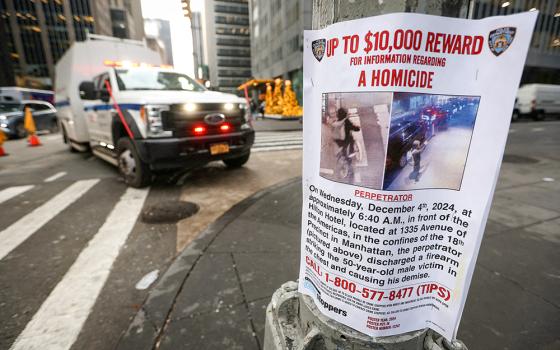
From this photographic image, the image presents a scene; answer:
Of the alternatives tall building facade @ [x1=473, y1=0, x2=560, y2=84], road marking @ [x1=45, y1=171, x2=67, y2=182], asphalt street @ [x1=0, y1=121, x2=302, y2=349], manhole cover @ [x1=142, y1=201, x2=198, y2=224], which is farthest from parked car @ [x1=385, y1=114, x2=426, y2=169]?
tall building facade @ [x1=473, y1=0, x2=560, y2=84]

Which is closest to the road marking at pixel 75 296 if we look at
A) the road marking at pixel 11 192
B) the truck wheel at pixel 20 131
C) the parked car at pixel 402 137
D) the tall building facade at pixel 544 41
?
the parked car at pixel 402 137

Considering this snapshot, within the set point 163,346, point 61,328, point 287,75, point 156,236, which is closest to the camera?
point 163,346

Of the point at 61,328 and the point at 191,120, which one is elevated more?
the point at 191,120

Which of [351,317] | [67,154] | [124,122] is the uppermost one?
[124,122]

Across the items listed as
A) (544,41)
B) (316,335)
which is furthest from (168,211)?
(544,41)

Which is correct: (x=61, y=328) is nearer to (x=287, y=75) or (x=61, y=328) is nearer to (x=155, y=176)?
(x=155, y=176)

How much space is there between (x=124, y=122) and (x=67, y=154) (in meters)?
6.58

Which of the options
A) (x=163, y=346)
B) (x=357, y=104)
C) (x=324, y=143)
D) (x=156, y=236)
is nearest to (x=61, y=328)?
(x=163, y=346)

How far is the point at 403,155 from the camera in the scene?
2.91ft

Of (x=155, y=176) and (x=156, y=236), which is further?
(x=155, y=176)

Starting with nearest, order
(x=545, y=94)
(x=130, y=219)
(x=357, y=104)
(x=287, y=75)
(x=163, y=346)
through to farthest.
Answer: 1. (x=357, y=104)
2. (x=163, y=346)
3. (x=130, y=219)
4. (x=545, y=94)
5. (x=287, y=75)

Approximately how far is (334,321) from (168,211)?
358 centimetres

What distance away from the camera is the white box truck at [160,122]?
186 inches

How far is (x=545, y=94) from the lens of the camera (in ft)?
78.4
